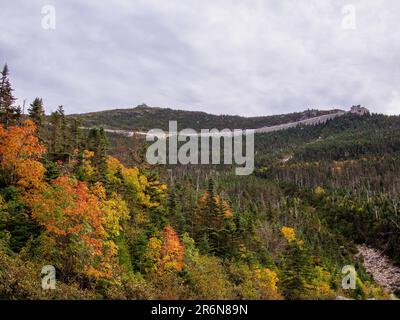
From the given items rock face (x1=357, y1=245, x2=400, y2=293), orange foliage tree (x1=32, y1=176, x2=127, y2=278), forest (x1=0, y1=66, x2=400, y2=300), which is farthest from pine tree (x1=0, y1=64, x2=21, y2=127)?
rock face (x1=357, y1=245, x2=400, y2=293)

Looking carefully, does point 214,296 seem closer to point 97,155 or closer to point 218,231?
point 218,231

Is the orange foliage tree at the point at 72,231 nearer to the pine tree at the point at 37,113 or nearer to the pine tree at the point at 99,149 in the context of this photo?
the pine tree at the point at 99,149

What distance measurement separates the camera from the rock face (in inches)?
3248

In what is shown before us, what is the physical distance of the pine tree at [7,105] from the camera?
42344mm

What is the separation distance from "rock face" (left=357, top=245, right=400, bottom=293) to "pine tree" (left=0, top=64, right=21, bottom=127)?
75631mm

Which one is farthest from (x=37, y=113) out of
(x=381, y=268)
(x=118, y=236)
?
(x=381, y=268)

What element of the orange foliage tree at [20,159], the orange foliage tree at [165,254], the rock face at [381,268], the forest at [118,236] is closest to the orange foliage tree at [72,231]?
the forest at [118,236]

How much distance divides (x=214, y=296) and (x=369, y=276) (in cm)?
5959

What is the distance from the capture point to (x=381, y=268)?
92562 millimetres

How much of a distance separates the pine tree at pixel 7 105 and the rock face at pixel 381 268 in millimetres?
75631

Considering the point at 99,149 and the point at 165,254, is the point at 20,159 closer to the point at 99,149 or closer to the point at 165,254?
the point at 165,254
